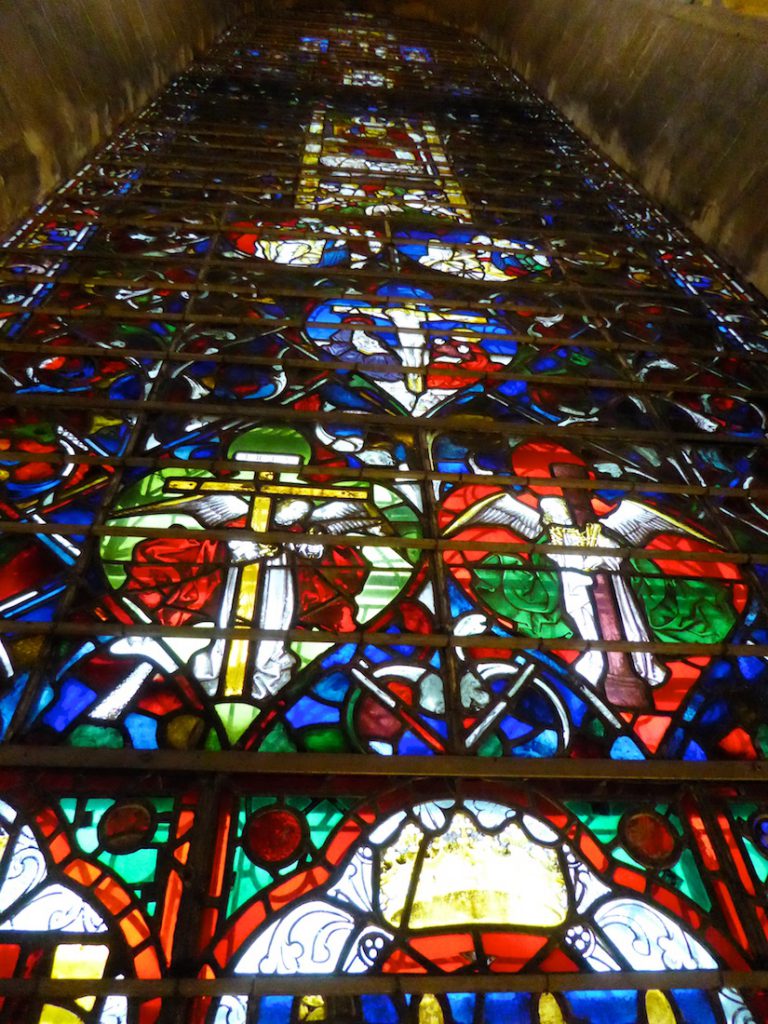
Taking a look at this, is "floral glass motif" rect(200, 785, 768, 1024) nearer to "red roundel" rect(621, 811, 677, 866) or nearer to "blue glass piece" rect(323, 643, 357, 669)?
"red roundel" rect(621, 811, 677, 866)

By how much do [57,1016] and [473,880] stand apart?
883 millimetres

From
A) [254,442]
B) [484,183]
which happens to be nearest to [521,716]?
[254,442]

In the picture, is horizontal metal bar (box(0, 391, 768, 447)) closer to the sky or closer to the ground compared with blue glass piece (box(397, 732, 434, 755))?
closer to the sky

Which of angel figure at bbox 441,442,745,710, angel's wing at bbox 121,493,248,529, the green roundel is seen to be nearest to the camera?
angel figure at bbox 441,442,745,710

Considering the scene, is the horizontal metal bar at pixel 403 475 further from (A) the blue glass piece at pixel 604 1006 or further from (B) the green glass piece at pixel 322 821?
(A) the blue glass piece at pixel 604 1006

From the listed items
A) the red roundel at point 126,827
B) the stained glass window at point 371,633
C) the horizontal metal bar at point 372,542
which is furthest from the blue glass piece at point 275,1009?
the horizontal metal bar at point 372,542

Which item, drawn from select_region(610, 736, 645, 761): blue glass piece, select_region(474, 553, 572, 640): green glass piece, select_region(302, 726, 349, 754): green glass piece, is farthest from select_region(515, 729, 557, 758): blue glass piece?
select_region(302, 726, 349, 754): green glass piece

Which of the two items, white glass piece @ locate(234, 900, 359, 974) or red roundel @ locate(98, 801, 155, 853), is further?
red roundel @ locate(98, 801, 155, 853)

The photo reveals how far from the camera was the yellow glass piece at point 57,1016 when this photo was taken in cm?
137

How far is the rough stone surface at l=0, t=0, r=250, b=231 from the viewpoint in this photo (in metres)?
3.74

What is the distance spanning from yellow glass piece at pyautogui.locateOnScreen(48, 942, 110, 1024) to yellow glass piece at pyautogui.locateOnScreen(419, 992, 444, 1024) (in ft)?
2.11

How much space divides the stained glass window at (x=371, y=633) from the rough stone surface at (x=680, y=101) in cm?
57

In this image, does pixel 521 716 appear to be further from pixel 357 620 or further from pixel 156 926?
pixel 156 926

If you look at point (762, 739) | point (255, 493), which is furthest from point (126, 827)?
point (762, 739)
